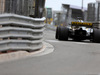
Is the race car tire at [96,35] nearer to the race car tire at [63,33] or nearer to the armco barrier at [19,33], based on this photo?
the race car tire at [63,33]

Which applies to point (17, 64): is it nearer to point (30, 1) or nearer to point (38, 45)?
point (38, 45)

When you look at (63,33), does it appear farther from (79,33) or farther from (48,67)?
(48,67)

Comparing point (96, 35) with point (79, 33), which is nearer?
point (96, 35)

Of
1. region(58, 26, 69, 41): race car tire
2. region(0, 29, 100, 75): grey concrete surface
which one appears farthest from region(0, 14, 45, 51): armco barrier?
region(58, 26, 69, 41): race car tire

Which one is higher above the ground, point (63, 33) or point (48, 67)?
point (63, 33)

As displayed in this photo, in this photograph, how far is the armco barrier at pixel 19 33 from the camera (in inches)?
317

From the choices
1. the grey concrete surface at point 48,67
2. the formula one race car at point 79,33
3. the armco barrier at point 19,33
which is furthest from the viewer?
the formula one race car at point 79,33

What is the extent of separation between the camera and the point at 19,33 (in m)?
8.58

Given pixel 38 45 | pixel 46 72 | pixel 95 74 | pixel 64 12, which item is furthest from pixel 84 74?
pixel 64 12

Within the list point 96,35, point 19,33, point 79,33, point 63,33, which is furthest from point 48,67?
point 79,33

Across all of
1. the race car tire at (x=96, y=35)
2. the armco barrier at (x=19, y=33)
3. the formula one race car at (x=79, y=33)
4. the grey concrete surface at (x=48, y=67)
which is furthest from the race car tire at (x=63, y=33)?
the grey concrete surface at (x=48, y=67)

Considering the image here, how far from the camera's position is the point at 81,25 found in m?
16.4

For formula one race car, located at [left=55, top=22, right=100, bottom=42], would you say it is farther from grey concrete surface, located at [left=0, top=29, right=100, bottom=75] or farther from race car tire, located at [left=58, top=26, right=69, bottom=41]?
grey concrete surface, located at [left=0, top=29, right=100, bottom=75]

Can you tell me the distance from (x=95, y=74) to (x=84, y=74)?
33 centimetres
